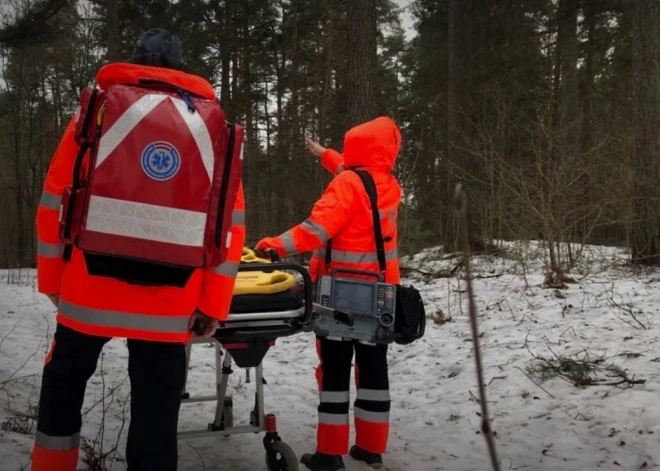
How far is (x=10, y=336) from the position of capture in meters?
6.30

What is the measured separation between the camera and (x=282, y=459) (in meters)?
3.13

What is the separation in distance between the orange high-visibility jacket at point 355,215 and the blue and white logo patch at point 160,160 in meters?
1.28

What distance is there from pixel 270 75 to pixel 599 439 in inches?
774

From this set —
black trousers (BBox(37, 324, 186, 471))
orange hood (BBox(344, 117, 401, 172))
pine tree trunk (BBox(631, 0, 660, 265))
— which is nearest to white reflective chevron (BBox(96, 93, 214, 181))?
black trousers (BBox(37, 324, 186, 471))

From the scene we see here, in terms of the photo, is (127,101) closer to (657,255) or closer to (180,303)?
(180,303)

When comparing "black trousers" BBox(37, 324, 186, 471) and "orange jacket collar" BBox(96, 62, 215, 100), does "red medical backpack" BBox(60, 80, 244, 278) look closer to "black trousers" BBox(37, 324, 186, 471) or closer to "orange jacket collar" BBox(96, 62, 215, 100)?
"orange jacket collar" BBox(96, 62, 215, 100)

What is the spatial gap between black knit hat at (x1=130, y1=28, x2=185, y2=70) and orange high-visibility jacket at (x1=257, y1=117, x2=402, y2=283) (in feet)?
4.08

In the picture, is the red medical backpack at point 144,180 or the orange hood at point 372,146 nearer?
the red medical backpack at point 144,180

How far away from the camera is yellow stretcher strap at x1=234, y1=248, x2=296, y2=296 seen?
9.12 feet

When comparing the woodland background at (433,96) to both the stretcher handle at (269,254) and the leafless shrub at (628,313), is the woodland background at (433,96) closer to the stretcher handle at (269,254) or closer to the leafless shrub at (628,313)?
the leafless shrub at (628,313)

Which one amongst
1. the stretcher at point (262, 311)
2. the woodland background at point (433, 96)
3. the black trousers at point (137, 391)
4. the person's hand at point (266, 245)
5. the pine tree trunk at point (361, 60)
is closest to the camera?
the black trousers at point (137, 391)

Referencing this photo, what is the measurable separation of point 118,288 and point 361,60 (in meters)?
6.74

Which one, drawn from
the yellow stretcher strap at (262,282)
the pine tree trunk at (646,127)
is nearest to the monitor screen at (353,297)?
the yellow stretcher strap at (262,282)

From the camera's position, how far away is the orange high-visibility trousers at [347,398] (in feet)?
11.5
